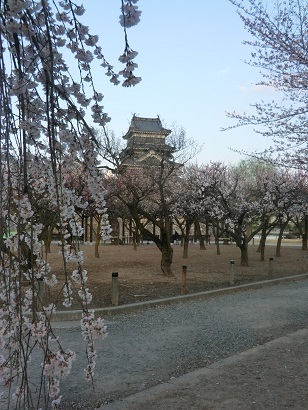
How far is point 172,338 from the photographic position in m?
6.87

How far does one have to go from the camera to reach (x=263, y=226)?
1992cm

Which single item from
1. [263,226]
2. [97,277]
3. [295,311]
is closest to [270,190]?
[263,226]

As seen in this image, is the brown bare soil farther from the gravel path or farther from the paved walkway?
the paved walkway

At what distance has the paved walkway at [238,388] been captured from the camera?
13.1 ft

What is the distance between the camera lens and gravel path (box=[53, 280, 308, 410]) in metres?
4.83

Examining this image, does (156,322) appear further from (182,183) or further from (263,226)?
(182,183)

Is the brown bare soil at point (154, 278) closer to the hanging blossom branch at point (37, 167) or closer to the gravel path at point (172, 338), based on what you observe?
the gravel path at point (172, 338)

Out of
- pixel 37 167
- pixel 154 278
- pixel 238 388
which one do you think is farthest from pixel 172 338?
pixel 154 278

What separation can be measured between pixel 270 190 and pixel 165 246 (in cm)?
902

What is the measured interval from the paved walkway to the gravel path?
337 millimetres

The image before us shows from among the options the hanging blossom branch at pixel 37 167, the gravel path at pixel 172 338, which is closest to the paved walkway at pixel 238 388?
the gravel path at pixel 172 338

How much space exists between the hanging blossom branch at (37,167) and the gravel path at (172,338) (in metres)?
2.30

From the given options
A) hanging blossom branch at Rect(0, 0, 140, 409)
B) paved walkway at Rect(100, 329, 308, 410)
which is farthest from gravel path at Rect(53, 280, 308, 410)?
hanging blossom branch at Rect(0, 0, 140, 409)

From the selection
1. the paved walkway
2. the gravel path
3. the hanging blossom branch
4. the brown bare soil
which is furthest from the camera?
the brown bare soil
